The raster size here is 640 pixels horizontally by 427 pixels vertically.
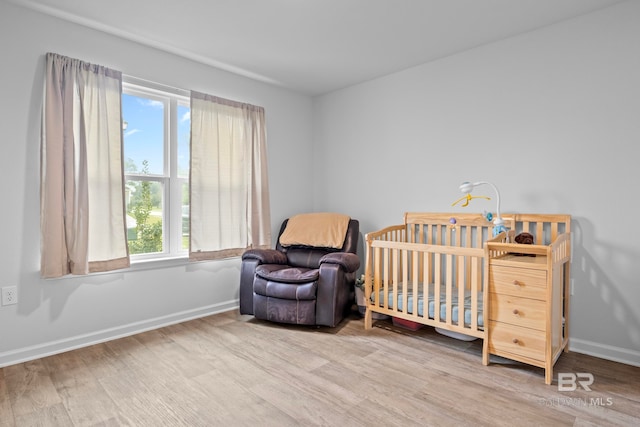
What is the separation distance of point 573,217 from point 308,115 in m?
2.90

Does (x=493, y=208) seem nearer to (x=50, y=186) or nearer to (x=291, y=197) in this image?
(x=291, y=197)

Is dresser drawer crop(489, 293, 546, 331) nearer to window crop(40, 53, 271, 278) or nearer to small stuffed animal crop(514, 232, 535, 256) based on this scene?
small stuffed animal crop(514, 232, 535, 256)

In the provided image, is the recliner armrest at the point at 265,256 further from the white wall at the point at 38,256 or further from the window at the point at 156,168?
the window at the point at 156,168

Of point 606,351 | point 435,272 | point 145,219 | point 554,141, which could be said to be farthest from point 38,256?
point 606,351

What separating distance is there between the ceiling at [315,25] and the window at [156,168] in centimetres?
46

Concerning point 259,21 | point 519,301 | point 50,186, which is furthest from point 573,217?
point 50,186

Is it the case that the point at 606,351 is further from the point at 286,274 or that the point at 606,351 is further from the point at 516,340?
the point at 286,274

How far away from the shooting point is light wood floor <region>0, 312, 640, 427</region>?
174 centimetres

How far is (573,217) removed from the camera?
8.27 ft

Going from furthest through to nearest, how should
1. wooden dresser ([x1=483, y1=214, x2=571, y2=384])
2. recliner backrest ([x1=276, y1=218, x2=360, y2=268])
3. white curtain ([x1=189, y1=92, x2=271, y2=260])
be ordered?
recliner backrest ([x1=276, y1=218, x2=360, y2=268]) → white curtain ([x1=189, y1=92, x2=271, y2=260]) → wooden dresser ([x1=483, y1=214, x2=571, y2=384])

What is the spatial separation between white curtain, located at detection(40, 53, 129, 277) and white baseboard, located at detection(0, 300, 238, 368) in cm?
50

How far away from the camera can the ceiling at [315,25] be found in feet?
7.66

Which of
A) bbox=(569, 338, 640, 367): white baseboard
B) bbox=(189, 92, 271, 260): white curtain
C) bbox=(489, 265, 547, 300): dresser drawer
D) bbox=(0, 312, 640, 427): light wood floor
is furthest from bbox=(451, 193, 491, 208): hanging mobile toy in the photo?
bbox=(189, 92, 271, 260): white curtain

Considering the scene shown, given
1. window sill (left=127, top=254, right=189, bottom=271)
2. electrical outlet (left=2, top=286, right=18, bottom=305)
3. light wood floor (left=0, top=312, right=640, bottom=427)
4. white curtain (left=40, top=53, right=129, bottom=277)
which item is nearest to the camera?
light wood floor (left=0, top=312, right=640, bottom=427)
